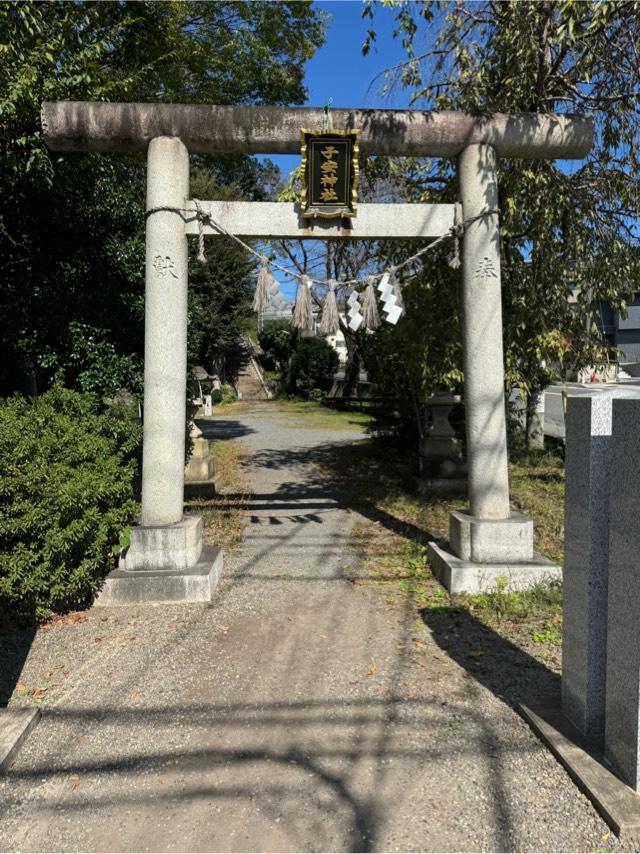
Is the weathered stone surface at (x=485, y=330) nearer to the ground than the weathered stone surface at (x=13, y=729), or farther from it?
farther from it

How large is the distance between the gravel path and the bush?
0.35 m

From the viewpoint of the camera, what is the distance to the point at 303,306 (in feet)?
17.1

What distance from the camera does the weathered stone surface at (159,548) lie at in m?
4.89

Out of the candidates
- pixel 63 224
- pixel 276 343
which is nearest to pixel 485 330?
pixel 63 224

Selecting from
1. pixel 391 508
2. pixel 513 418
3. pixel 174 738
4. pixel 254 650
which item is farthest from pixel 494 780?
pixel 513 418

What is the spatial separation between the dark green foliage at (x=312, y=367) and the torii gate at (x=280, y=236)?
25.1 metres

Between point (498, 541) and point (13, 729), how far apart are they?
3.69 meters

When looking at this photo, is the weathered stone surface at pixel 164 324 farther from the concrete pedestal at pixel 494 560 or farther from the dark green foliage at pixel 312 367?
the dark green foliage at pixel 312 367

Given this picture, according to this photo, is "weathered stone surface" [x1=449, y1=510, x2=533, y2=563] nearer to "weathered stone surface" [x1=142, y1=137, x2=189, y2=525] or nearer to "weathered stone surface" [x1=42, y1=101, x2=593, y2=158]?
"weathered stone surface" [x1=142, y1=137, x2=189, y2=525]

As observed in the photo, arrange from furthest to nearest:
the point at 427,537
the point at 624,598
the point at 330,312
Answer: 1. the point at 427,537
2. the point at 330,312
3. the point at 624,598

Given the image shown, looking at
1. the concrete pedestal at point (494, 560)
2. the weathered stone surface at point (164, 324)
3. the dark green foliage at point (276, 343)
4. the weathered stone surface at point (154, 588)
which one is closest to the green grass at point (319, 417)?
the dark green foliage at point (276, 343)

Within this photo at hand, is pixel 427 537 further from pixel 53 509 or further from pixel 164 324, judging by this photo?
pixel 53 509

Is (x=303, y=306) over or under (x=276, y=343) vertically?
under

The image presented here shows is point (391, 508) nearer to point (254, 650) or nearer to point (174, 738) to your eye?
point (254, 650)
